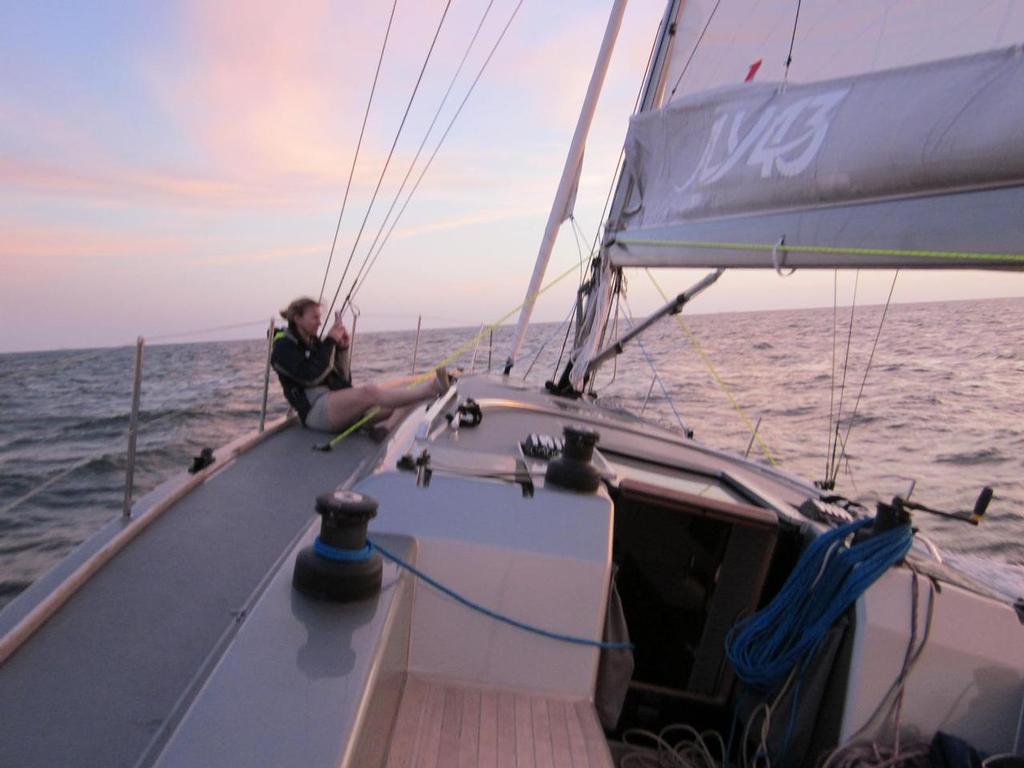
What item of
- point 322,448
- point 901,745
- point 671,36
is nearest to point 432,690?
point 901,745

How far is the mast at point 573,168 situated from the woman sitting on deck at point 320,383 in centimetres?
103

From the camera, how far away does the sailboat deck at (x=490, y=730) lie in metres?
1.59

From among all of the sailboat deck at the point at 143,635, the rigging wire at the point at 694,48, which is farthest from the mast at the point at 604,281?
the sailboat deck at the point at 143,635

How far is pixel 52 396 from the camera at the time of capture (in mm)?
11727

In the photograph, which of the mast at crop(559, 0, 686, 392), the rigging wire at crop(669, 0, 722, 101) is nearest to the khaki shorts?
the mast at crop(559, 0, 686, 392)

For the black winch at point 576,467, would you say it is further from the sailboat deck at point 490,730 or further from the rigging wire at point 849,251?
the rigging wire at point 849,251

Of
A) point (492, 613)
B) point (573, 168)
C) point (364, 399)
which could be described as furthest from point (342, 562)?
point (573, 168)

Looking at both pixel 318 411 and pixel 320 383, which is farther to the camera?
pixel 320 383

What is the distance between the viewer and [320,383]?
4996mm

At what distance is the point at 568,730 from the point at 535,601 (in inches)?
11.8

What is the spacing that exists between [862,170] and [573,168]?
330cm

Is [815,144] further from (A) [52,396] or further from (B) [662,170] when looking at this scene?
(A) [52,396]

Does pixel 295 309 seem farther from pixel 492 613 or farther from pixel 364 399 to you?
pixel 492 613

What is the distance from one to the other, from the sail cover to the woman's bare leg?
6.93 feet
